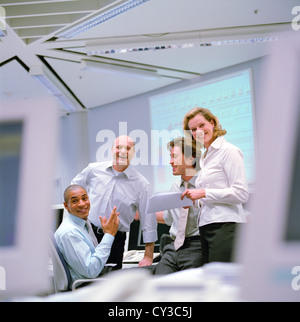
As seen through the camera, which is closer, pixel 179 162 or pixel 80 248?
pixel 80 248

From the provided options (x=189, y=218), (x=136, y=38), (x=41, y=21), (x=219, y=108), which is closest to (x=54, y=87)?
(x=41, y=21)

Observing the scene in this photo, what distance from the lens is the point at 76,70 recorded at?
4.27 meters

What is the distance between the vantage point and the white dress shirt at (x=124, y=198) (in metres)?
2.30

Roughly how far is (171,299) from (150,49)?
3.19 meters

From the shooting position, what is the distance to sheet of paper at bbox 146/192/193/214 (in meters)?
1.65

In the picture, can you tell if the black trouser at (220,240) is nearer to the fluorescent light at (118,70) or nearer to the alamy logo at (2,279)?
the alamy logo at (2,279)

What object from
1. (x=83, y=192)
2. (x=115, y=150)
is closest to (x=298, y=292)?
(x=83, y=192)

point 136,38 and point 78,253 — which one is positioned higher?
point 136,38

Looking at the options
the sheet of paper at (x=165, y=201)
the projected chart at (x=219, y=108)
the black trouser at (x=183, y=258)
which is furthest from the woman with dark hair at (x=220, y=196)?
the projected chart at (x=219, y=108)

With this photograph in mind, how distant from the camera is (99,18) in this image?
3.13m

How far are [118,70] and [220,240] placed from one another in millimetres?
2969

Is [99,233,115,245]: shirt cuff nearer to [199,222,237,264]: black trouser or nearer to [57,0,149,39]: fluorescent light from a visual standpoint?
[199,222,237,264]: black trouser

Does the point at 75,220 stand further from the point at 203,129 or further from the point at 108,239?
the point at 203,129

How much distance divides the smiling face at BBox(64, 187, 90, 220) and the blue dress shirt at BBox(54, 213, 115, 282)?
0.46ft
